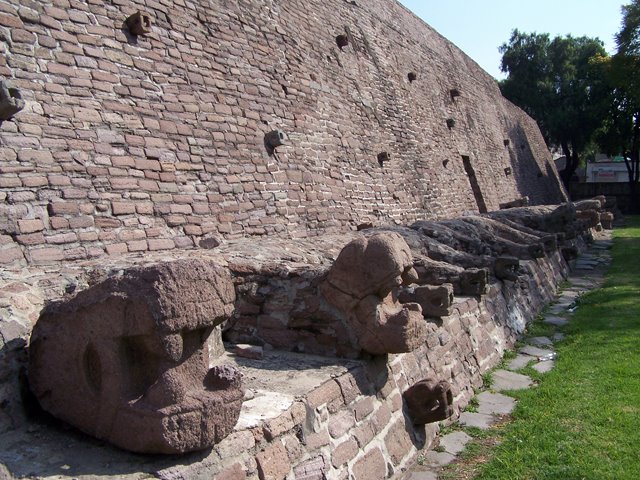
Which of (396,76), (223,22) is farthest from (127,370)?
(396,76)

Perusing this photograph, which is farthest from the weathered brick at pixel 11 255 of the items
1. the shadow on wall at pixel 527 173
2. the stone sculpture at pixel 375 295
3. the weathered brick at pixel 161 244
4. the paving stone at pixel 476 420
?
the shadow on wall at pixel 527 173

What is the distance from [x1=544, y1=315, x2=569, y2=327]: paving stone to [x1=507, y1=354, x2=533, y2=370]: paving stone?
67.7 inches

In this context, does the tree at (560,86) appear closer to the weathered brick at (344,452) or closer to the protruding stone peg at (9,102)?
the protruding stone peg at (9,102)

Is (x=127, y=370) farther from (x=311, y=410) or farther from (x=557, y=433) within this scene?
(x=557, y=433)

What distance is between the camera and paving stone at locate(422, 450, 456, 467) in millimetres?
3752

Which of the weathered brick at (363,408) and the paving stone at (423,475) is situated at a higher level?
the weathered brick at (363,408)

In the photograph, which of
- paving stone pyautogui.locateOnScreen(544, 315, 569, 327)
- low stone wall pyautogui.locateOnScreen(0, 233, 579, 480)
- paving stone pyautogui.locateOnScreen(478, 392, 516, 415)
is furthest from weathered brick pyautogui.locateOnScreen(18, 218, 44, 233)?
paving stone pyautogui.locateOnScreen(544, 315, 569, 327)

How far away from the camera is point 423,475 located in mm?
3588

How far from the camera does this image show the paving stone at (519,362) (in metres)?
5.85

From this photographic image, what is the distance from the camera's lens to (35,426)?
8.80 ft

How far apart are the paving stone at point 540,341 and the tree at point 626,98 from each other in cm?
2066

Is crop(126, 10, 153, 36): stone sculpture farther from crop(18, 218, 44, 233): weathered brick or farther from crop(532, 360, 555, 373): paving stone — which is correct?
crop(532, 360, 555, 373): paving stone

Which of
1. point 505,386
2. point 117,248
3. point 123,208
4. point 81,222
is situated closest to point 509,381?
point 505,386

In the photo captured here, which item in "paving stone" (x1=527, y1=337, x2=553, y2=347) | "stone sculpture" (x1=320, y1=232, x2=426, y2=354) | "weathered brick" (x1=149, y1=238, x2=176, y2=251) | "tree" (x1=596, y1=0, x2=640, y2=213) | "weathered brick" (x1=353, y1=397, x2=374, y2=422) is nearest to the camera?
"weathered brick" (x1=353, y1=397, x2=374, y2=422)
